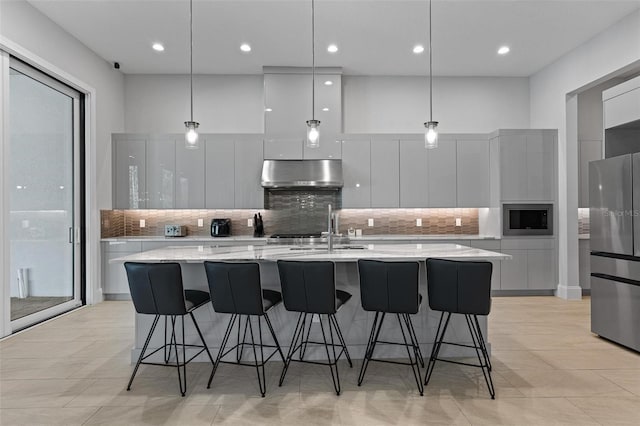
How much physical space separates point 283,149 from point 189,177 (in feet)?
4.75

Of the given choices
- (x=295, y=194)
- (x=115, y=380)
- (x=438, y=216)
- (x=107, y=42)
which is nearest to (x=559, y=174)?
(x=438, y=216)

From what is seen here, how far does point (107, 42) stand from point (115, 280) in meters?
3.14

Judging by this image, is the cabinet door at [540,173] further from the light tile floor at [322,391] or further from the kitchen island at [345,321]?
the kitchen island at [345,321]

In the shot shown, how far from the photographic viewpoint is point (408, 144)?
20.2 ft

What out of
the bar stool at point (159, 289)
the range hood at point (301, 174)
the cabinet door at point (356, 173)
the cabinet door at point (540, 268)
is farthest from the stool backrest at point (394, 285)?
the cabinet door at point (540, 268)

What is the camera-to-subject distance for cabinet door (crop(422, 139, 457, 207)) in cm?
616

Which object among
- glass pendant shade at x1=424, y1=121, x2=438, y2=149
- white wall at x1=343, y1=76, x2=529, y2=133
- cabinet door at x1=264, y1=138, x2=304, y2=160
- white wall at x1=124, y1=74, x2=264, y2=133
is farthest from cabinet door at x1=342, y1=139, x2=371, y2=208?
glass pendant shade at x1=424, y1=121, x2=438, y2=149

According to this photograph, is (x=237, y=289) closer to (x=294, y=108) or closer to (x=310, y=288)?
→ (x=310, y=288)

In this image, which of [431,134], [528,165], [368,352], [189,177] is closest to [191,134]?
[431,134]

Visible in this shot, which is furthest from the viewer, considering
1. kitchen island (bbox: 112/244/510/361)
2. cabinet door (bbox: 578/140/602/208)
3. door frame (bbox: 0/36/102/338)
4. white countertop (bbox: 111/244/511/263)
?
cabinet door (bbox: 578/140/602/208)

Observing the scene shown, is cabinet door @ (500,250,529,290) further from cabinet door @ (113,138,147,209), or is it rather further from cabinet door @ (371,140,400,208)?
cabinet door @ (113,138,147,209)

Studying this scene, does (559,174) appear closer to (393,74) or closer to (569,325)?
(569,325)

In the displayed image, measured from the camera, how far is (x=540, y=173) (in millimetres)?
5855

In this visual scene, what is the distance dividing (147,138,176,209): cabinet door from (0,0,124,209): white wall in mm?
562
